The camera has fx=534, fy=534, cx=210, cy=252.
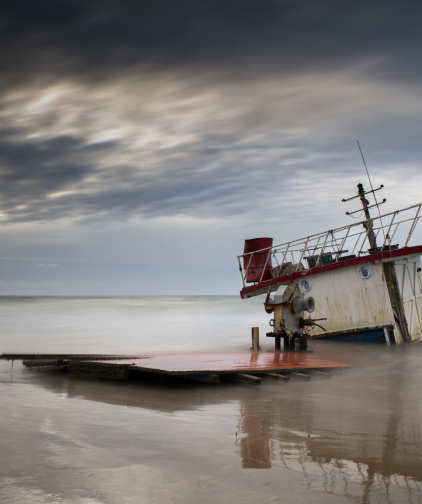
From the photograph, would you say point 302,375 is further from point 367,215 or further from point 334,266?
point 367,215

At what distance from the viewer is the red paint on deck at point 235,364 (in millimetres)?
11562

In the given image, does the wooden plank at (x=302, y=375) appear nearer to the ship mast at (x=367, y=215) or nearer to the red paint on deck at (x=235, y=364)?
the red paint on deck at (x=235, y=364)

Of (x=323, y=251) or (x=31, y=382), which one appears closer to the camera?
(x=31, y=382)

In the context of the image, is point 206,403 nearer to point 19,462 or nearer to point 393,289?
point 19,462

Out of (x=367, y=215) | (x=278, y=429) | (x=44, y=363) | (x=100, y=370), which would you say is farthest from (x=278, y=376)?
(x=367, y=215)

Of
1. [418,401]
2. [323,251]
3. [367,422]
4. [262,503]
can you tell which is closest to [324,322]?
[323,251]

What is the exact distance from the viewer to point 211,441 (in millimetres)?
6938

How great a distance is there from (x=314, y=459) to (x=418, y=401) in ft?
15.1

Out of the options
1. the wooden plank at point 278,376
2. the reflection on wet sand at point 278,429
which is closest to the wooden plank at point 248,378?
the reflection on wet sand at point 278,429

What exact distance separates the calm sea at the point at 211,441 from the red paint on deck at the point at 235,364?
39 centimetres

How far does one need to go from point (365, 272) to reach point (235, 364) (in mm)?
8506

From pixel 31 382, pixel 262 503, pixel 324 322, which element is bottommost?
pixel 262 503

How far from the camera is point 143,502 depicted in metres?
4.95

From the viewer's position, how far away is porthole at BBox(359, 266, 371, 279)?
19.5m
